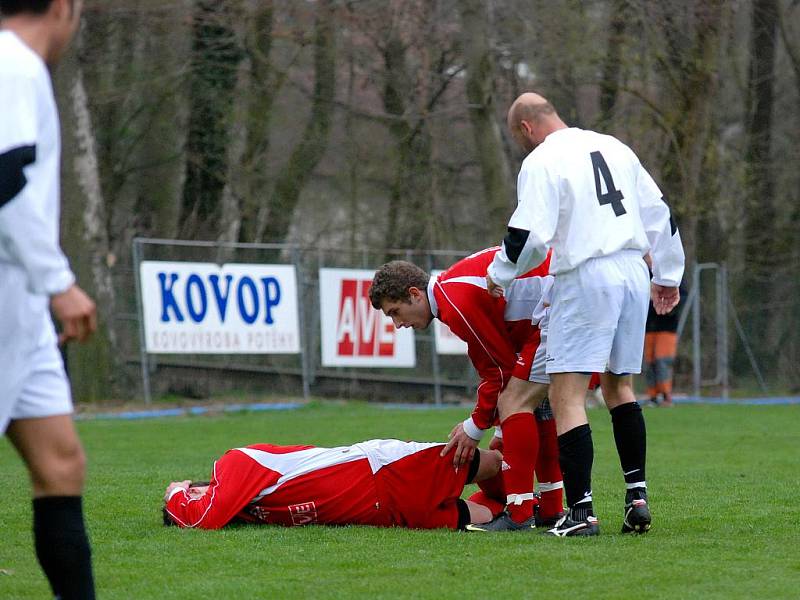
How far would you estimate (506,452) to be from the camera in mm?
6438

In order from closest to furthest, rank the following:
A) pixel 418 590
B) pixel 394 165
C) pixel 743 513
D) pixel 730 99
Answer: pixel 418 590 < pixel 743 513 < pixel 394 165 < pixel 730 99

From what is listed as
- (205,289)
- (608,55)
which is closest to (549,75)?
(608,55)

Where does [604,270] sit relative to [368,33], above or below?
below

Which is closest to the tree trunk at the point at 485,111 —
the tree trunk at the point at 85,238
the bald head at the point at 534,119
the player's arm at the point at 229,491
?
the tree trunk at the point at 85,238

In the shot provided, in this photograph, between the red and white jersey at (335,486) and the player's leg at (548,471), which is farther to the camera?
the player's leg at (548,471)

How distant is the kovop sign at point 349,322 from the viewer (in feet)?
62.8

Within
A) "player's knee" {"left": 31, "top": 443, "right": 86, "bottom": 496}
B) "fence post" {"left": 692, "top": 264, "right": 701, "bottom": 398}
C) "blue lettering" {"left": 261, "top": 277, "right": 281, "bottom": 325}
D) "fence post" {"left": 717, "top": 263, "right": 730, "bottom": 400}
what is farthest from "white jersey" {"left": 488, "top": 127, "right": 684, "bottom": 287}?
"fence post" {"left": 717, "top": 263, "right": 730, "bottom": 400}

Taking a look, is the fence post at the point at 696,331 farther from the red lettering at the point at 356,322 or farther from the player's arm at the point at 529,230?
the player's arm at the point at 529,230

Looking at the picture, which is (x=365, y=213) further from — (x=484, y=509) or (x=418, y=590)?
(x=418, y=590)

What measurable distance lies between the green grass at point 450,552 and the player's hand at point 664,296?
1127mm

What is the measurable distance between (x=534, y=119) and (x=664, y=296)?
119 cm

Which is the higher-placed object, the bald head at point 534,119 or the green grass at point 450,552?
the bald head at point 534,119

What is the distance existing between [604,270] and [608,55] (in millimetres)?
15255

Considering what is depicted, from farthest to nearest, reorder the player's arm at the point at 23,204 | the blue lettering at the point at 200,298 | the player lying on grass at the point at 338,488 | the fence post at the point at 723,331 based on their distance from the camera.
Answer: the fence post at the point at 723,331, the blue lettering at the point at 200,298, the player lying on grass at the point at 338,488, the player's arm at the point at 23,204
